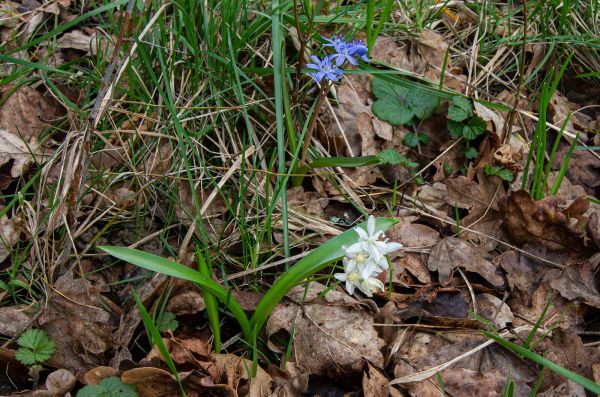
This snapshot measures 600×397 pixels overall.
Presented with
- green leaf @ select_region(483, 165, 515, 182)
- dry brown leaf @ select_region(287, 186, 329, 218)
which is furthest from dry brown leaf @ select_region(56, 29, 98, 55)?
green leaf @ select_region(483, 165, 515, 182)

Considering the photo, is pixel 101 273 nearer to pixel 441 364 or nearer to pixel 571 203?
pixel 441 364

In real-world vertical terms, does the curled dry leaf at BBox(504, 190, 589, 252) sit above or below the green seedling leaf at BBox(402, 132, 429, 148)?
below

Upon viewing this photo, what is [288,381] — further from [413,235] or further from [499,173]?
[499,173]

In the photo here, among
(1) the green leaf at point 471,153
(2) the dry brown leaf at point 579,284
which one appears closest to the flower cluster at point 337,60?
(1) the green leaf at point 471,153

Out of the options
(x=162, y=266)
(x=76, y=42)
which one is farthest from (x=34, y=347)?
(x=76, y=42)

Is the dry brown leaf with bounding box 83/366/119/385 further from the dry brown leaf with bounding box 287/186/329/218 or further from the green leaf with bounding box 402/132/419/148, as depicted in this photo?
the green leaf with bounding box 402/132/419/148
